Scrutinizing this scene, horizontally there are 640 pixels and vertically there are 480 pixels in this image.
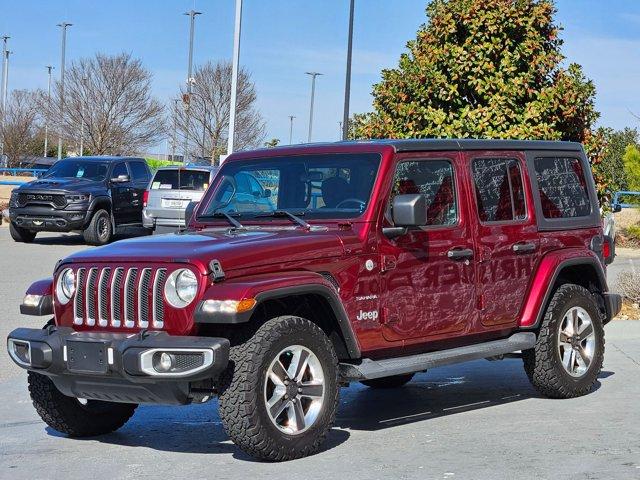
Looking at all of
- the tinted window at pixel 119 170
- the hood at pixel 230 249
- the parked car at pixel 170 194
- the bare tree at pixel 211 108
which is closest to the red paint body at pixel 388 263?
the hood at pixel 230 249

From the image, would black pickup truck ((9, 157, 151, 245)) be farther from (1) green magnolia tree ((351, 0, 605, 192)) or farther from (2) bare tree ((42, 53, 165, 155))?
(2) bare tree ((42, 53, 165, 155))

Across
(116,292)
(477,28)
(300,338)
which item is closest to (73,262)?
(116,292)

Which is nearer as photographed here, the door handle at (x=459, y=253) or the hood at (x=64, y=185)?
the door handle at (x=459, y=253)

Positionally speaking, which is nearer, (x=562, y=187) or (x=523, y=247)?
(x=523, y=247)

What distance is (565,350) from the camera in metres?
9.04

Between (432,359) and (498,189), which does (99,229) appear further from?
(432,359)

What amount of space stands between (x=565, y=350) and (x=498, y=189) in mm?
1315

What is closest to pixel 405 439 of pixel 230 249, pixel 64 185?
pixel 230 249

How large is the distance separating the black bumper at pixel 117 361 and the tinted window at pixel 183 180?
58.4 ft

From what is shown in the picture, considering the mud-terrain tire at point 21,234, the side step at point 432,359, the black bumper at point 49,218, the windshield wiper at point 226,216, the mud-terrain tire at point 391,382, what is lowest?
the mud-terrain tire at point 21,234

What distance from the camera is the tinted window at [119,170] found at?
26359mm

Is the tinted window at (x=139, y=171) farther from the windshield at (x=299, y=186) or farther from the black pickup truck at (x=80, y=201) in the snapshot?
the windshield at (x=299, y=186)

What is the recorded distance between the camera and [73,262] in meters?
7.23

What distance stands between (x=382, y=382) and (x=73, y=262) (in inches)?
131
